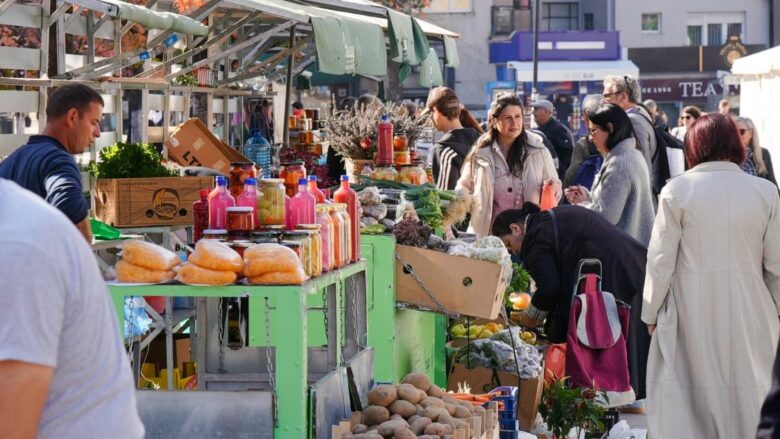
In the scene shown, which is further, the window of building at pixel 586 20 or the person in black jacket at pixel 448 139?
the window of building at pixel 586 20

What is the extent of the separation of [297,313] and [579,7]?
44091 millimetres

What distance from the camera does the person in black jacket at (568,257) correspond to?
7289 millimetres

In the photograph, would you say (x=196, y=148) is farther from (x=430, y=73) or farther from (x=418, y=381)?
(x=430, y=73)

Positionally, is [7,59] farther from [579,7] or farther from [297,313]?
[579,7]

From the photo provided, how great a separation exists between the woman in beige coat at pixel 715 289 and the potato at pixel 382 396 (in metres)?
1.45

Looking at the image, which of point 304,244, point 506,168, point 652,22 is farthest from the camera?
point 652,22

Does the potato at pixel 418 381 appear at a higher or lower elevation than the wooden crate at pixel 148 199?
lower

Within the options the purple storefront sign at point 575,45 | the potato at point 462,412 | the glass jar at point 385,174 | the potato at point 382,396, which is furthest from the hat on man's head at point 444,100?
the purple storefront sign at point 575,45

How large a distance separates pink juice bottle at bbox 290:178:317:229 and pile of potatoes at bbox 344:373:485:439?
30.1 inches

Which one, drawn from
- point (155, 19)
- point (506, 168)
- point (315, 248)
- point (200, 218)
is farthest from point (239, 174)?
point (506, 168)

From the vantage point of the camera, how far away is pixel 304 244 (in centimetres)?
463

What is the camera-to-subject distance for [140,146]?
301 inches

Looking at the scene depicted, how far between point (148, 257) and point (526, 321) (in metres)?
3.96

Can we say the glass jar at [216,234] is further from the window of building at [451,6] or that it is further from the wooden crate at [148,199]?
the window of building at [451,6]
